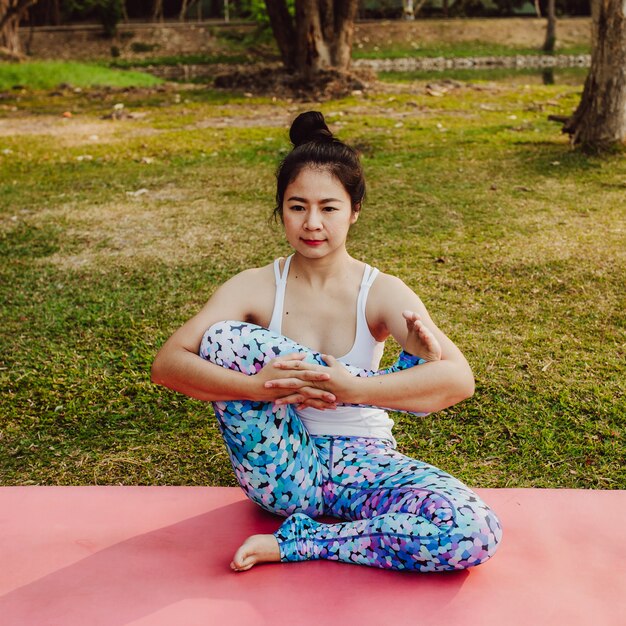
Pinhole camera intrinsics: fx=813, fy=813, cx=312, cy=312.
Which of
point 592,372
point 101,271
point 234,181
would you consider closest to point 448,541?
point 592,372

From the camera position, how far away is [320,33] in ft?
38.0

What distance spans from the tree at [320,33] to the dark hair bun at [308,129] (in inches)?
384

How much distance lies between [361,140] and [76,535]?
6.09m

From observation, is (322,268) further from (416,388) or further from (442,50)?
(442,50)

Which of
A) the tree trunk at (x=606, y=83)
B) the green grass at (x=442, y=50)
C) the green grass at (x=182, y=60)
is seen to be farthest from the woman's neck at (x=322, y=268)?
the green grass at (x=442, y=50)

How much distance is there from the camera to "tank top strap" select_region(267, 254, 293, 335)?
2188 mm

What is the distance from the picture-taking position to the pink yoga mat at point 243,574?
1.80 metres

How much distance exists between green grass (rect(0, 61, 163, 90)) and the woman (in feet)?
39.3

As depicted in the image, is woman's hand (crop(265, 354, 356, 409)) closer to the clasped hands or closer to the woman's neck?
the clasped hands

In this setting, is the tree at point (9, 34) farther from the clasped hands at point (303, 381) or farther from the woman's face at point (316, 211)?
the clasped hands at point (303, 381)

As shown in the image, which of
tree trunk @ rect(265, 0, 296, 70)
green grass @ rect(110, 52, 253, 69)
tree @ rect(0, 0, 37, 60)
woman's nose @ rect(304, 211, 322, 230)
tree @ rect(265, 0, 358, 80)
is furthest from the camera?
green grass @ rect(110, 52, 253, 69)

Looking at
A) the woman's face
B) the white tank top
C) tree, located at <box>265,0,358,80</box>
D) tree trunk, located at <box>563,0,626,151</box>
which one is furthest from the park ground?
tree, located at <box>265,0,358,80</box>

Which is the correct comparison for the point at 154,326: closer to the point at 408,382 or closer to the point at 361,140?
the point at 408,382

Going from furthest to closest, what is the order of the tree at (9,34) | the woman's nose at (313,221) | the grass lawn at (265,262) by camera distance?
1. the tree at (9,34)
2. the grass lawn at (265,262)
3. the woman's nose at (313,221)
